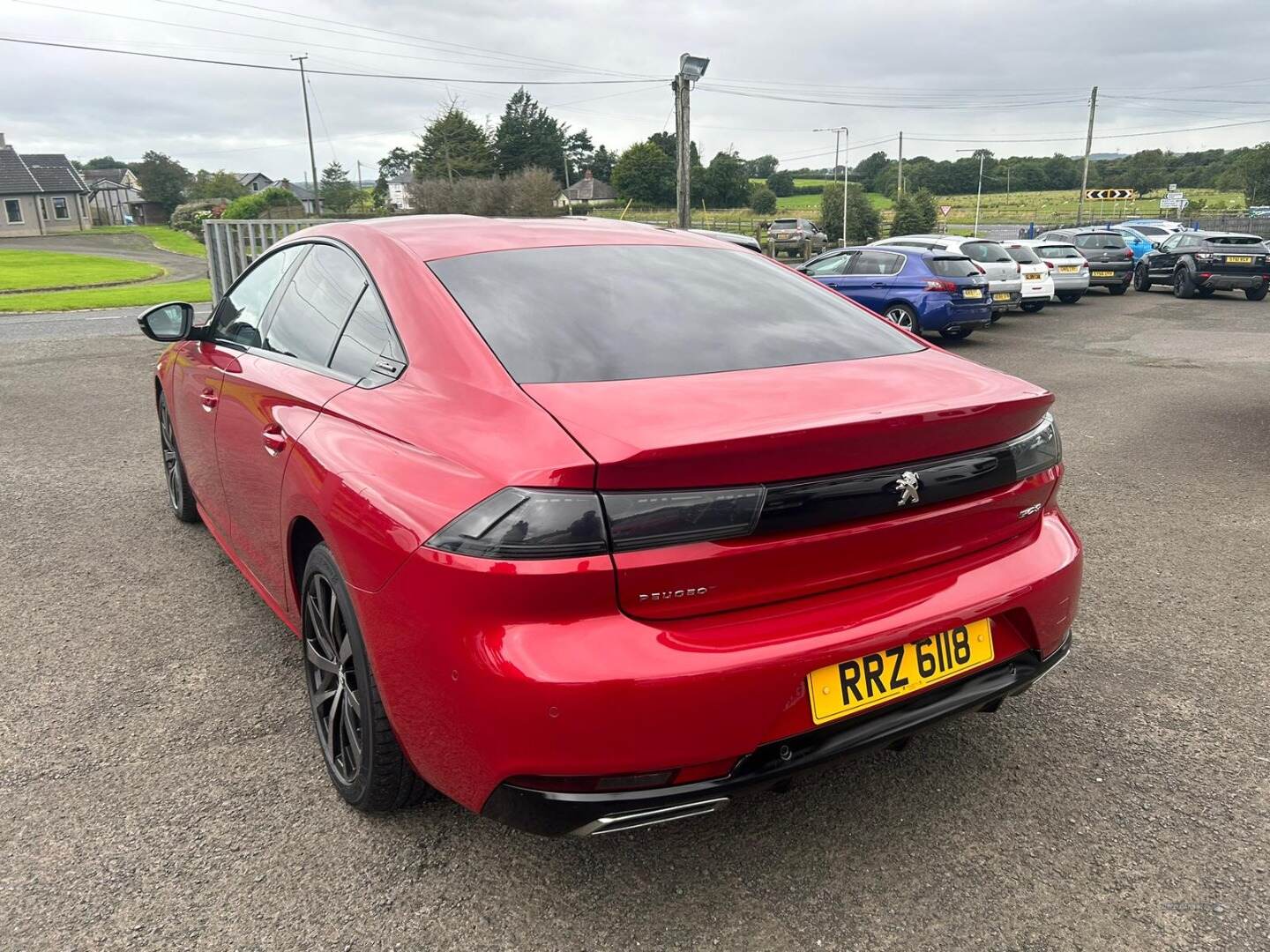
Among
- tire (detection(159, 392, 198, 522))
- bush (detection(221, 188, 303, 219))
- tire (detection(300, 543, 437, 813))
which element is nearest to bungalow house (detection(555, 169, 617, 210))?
bush (detection(221, 188, 303, 219))

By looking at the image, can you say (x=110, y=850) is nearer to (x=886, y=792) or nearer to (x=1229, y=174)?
(x=886, y=792)

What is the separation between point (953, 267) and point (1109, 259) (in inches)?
402

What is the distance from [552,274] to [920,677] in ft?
4.78

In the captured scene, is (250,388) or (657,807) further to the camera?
(250,388)

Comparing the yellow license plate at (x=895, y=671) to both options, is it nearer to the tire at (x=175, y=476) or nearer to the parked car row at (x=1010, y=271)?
the tire at (x=175, y=476)

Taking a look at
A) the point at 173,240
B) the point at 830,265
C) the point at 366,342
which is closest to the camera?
the point at 366,342

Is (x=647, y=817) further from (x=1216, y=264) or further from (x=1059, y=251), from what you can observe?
(x=1216, y=264)

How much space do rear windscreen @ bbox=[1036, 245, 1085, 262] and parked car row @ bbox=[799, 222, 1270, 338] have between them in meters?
0.02

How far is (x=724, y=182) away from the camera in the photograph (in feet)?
285

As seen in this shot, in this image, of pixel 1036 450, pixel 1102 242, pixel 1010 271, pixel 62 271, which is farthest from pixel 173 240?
pixel 1036 450

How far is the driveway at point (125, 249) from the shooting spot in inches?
1460

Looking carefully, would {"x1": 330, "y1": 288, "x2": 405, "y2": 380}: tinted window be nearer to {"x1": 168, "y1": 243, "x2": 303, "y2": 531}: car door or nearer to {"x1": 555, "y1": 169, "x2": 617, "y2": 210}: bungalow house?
{"x1": 168, "y1": 243, "x2": 303, "y2": 531}: car door

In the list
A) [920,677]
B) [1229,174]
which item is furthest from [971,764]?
[1229,174]

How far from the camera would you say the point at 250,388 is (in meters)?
3.07
